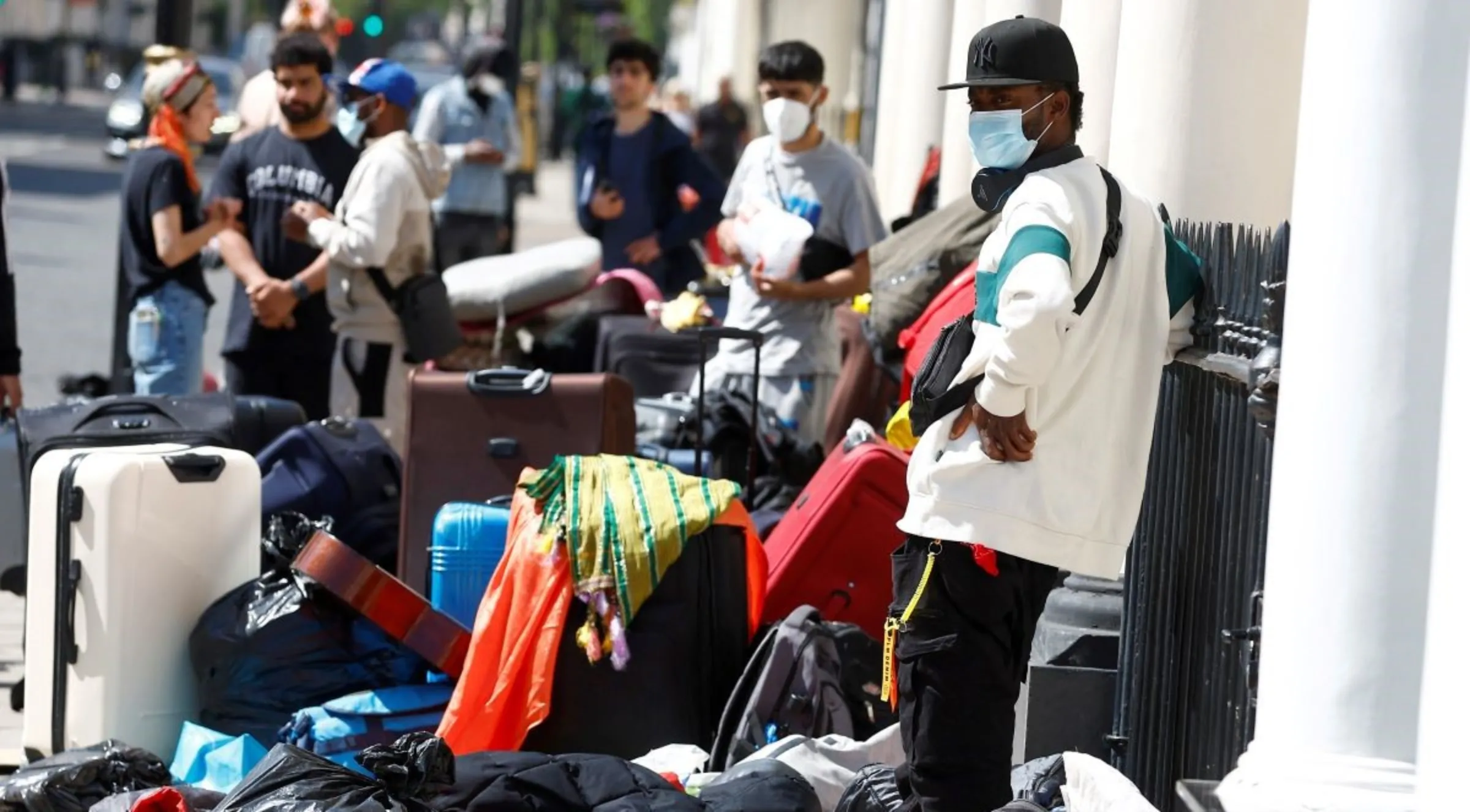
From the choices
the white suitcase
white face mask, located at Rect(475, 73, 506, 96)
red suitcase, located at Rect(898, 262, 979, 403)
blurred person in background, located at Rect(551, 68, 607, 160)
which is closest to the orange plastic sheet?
red suitcase, located at Rect(898, 262, 979, 403)

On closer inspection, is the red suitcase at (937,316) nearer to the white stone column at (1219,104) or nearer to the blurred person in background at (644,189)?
the white stone column at (1219,104)

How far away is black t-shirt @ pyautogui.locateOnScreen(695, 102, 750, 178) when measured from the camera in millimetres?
21234

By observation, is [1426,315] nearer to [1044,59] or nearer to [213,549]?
[1044,59]

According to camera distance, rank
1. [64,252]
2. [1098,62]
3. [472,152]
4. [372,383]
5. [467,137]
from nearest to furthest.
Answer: [1098,62] < [372,383] < [472,152] < [467,137] < [64,252]

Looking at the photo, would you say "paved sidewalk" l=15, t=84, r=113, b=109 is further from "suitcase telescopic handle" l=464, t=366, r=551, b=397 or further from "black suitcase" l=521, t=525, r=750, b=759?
"black suitcase" l=521, t=525, r=750, b=759

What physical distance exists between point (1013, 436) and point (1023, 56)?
0.69 meters

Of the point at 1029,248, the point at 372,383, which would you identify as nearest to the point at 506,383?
the point at 372,383

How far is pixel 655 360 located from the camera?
351 inches

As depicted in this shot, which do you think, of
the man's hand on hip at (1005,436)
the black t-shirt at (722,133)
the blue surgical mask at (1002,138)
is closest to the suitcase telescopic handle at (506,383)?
the blue surgical mask at (1002,138)

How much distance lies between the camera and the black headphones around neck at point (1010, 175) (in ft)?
14.0

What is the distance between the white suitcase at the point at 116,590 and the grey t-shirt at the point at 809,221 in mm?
2120

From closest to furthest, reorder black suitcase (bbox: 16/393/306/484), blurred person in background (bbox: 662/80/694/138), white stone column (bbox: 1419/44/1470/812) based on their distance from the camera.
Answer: white stone column (bbox: 1419/44/1470/812) → black suitcase (bbox: 16/393/306/484) → blurred person in background (bbox: 662/80/694/138)

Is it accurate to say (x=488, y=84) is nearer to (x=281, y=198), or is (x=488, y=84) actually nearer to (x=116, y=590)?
(x=281, y=198)

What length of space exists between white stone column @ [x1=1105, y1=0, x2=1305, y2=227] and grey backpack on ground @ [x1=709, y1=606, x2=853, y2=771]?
1.31 meters
